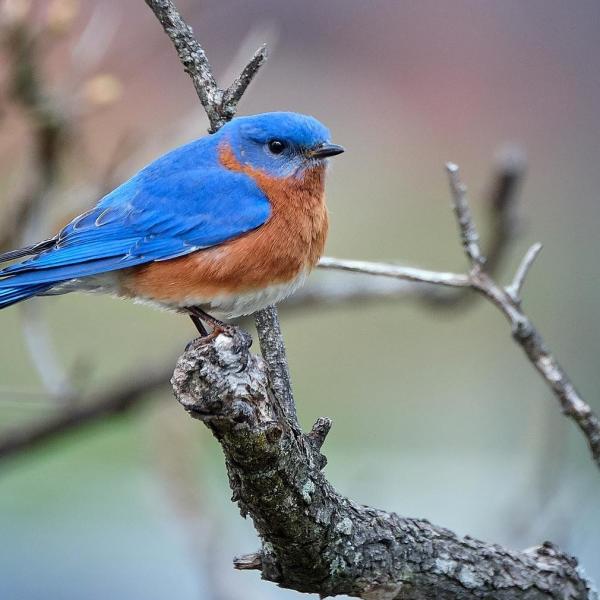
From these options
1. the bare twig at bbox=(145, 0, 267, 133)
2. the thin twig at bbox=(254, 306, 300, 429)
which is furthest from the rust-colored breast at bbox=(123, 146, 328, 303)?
the bare twig at bbox=(145, 0, 267, 133)

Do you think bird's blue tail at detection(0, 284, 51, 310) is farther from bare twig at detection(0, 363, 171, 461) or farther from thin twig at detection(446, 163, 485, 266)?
thin twig at detection(446, 163, 485, 266)

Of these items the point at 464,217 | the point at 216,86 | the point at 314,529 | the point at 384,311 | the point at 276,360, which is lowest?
the point at 314,529

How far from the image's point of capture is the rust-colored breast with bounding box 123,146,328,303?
355cm

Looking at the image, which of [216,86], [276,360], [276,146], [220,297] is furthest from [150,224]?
[276,360]

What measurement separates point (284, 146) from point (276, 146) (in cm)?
3

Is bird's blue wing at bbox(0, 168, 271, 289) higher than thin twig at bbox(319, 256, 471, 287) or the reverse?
higher

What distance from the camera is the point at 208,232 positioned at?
3.71 meters

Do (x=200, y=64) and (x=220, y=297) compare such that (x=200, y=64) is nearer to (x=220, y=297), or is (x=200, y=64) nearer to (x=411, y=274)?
(x=220, y=297)

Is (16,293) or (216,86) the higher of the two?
(216,86)

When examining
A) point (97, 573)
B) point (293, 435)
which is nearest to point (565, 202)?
point (97, 573)

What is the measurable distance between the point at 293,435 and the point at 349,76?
30.9 feet

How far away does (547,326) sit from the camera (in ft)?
32.2

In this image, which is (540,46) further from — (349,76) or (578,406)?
(578,406)

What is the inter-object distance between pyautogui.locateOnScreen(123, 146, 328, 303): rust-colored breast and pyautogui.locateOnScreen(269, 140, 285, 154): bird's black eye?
0.67 feet
